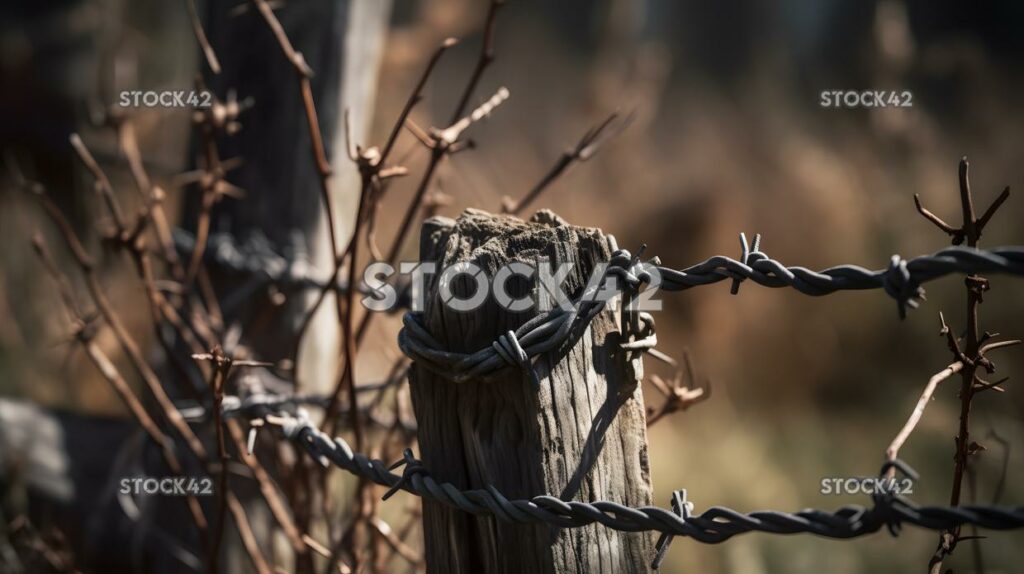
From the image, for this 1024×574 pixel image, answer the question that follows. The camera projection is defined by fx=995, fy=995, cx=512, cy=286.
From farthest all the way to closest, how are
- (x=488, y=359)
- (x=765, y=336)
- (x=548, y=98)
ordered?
(x=548, y=98) < (x=765, y=336) < (x=488, y=359)

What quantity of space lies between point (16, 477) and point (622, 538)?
2.40 meters

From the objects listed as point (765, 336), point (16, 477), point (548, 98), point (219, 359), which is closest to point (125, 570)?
point (16, 477)

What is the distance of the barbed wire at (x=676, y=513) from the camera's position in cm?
113

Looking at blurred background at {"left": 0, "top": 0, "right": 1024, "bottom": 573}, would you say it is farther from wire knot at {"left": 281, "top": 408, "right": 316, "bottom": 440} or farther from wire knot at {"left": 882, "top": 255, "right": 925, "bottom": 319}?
wire knot at {"left": 882, "top": 255, "right": 925, "bottom": 319}

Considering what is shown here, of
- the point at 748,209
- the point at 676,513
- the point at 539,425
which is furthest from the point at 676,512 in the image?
the point at 748,209

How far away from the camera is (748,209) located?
691 centimetres

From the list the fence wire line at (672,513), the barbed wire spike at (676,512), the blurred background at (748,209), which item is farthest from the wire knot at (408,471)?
the blurred background at (748,209)

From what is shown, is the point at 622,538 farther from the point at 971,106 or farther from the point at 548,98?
the point at 548,98

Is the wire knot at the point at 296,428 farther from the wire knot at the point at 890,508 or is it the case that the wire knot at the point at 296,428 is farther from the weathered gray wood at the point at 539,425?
the wire knot at the point at 890,508

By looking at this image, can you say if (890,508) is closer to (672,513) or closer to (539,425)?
(672,513)

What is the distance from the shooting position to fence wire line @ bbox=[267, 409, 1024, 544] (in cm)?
113

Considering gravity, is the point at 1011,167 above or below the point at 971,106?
below

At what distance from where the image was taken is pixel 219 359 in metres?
1.69

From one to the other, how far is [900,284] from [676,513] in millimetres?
418
